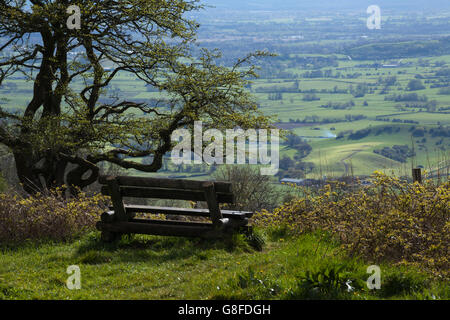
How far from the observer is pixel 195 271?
7.29 meters

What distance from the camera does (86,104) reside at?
19.5m

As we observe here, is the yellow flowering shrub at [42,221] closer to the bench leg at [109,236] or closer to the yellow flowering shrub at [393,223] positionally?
the bench leg at [109,236]

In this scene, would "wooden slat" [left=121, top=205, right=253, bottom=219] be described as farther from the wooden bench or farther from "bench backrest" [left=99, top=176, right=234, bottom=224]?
"bench backrest" [left=99, top=176, right=234, bottom=224]

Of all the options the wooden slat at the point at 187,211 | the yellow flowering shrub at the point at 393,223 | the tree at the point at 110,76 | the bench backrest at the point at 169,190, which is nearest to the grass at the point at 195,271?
the yellow flowering shrub at the point at 393,223

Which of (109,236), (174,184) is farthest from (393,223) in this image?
→ (109,236)

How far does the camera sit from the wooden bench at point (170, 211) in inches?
320

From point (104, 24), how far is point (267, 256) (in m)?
11.7

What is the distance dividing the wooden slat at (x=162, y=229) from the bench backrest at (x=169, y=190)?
165 mm

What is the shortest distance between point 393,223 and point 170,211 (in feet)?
11.8

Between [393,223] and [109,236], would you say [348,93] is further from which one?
[393,223]

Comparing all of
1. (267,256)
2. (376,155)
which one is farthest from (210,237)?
(376,155)

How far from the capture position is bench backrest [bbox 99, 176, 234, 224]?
317 inches

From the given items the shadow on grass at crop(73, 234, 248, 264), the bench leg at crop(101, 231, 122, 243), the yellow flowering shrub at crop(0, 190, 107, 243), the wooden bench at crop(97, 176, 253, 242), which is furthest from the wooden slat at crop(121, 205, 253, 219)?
the yellow flowering shrub at crop(0, 190, 107, 243)

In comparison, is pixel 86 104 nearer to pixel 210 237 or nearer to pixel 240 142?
pixel 240 142
